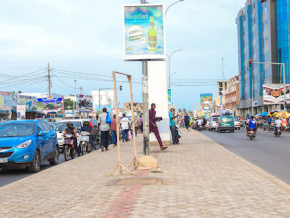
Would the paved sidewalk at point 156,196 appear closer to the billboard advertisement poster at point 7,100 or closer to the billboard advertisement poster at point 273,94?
the billboard advertisement poster at point 7,100

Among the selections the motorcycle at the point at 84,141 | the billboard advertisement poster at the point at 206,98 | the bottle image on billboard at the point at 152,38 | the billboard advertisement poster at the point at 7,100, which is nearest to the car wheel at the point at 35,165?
the bottle image on billboard at the point at 152,38

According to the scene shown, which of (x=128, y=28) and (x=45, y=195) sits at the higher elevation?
(x=128, y=28)

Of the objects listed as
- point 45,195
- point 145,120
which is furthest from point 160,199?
point 145,120

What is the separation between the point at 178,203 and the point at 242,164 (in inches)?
238

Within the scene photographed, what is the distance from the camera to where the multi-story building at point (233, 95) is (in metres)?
116

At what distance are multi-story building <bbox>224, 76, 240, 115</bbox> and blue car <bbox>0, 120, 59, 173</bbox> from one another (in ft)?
333

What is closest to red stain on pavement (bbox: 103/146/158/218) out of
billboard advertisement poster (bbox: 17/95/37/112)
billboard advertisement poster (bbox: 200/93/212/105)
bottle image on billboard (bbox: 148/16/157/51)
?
bottle image on billboard (bbox: 148/16/157/51)

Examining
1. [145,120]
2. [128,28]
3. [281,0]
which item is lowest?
[145,120]

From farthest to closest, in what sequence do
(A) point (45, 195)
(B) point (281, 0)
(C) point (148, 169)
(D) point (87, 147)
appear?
(B) point (281, 0), (D) point (87, 147), (C) point (148, 169), (A) point (45, 195)

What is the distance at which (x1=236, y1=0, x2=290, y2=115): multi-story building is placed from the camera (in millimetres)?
74119

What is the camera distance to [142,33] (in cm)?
1201

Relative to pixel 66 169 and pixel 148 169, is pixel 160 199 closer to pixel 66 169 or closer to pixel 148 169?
pixel 148 169

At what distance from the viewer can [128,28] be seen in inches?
472

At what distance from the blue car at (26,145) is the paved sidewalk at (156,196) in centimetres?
183
